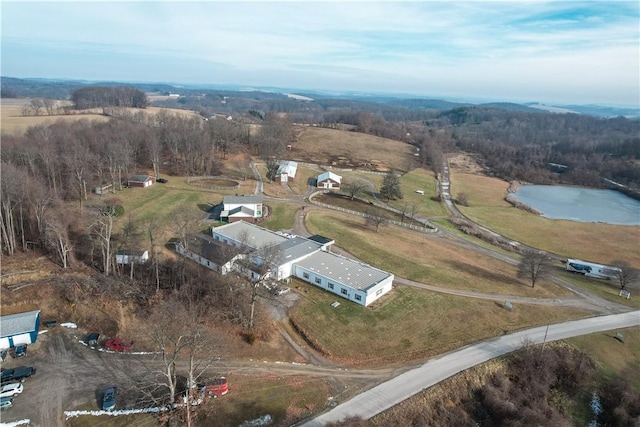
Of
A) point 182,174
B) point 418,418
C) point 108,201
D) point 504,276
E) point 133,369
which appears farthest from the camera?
point 182,174

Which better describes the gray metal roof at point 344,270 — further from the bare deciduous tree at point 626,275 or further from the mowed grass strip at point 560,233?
the mowed grass strip at point 560,233

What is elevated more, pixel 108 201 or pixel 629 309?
pixel 108 201

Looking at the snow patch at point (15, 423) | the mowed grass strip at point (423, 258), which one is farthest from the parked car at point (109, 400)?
the mowed grass strip at point (423, 258)

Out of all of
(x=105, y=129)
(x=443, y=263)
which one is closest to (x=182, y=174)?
(x=105, y=129)

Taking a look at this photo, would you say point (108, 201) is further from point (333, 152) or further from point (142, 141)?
point (333, 152)

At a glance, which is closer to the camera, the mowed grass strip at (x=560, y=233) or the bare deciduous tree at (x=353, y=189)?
the mowed grass strip at (x=560, y=233)

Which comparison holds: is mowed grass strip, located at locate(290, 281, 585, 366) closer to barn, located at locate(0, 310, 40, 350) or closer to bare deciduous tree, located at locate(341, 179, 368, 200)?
barn, located at locate(0, 310, 40, 350)
